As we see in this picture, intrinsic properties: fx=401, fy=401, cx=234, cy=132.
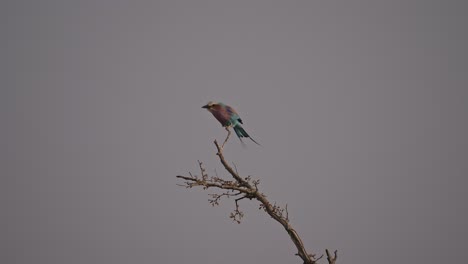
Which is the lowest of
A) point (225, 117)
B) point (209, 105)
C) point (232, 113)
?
point (225, 117)

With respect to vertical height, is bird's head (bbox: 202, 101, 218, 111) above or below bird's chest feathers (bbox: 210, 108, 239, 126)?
above

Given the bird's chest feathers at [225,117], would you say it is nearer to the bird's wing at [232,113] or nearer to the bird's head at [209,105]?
the bird's wing at [232,113]

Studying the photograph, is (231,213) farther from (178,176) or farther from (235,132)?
(235,132)

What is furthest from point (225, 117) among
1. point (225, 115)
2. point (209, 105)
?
point (209, 105)

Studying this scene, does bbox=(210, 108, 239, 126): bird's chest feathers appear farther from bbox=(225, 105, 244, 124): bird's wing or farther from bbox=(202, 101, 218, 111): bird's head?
bbox=(202, 101, 218, 111): bird's head

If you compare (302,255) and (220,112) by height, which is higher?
(220,112)

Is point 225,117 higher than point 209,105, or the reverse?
point 209,105

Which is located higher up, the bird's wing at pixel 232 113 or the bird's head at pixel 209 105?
the bird's head at pixel 209 105

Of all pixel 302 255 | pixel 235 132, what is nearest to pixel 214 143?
pixel 302 255

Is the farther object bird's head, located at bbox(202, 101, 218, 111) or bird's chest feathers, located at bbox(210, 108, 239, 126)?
bird's head, located at bbox(202, 101, 218, 111)

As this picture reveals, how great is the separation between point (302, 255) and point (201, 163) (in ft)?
5.85

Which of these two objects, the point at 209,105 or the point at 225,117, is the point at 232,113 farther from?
the point at 209,105

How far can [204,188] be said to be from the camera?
202 inches

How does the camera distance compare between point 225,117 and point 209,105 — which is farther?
point 209,105
